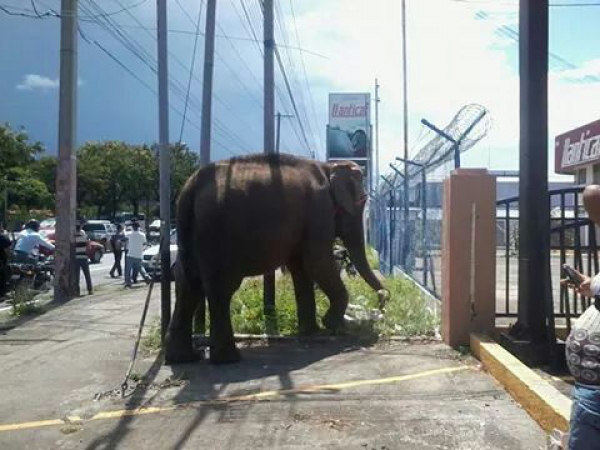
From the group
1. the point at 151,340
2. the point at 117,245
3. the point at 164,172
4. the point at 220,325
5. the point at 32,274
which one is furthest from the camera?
the point at 117,245

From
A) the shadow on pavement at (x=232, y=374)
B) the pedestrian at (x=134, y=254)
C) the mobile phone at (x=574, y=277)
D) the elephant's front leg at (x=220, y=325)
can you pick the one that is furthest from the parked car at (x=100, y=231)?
the mobile phone at (x=574, y=277)

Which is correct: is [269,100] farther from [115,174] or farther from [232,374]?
[115,174]

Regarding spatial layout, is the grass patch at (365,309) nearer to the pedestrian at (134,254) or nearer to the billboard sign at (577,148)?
the pedestrian at (134,254)

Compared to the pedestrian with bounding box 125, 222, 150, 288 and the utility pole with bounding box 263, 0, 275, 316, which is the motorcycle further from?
the utility pole with bounding box 263, 0, 275, 316

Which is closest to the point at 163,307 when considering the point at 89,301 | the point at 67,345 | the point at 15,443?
the point at 67,345

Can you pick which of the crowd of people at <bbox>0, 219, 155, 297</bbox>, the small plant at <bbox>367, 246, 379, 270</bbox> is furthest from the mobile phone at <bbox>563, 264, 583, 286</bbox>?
the small plant at <bbox>367, 246, 379, 270</bbox>

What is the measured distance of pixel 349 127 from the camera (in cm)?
4728

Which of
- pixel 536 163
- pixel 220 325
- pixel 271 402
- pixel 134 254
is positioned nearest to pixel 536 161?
pixel 536 163

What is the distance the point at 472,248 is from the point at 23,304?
7.64m

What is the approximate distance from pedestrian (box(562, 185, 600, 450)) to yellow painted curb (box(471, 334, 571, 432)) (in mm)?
1682

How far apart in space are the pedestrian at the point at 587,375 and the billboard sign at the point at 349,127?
136 feet

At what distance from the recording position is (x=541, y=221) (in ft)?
23.0

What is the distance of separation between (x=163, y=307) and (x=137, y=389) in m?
2.10

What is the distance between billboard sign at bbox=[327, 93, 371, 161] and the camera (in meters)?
45.5
